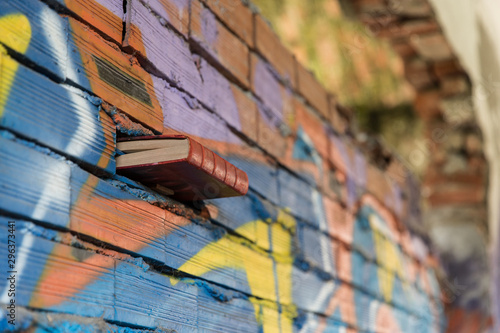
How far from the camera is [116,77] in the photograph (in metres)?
1.07

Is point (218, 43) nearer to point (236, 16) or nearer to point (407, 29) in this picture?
point (236, 16)

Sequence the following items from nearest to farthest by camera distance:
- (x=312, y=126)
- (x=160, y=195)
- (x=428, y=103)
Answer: (x=160, y=195) < (x=312, y=126) < (x=428, y=103)

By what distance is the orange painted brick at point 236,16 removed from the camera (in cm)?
149

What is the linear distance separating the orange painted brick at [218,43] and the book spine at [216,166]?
369mm

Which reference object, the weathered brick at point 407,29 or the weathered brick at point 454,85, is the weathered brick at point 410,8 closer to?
the weathered brick at point 407,29

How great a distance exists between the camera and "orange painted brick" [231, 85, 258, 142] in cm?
154

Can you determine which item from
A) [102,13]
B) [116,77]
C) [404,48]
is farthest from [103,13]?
[404,48]

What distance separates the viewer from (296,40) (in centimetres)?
364

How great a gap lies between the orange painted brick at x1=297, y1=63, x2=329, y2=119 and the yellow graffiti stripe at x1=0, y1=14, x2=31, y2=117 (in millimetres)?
1209

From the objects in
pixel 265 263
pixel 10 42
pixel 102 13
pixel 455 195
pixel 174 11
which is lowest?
pixel 265 263

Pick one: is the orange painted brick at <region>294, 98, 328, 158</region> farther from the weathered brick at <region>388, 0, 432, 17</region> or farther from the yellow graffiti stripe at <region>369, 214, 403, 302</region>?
the weathered brick at <region>388, 0, 432, 17</region>

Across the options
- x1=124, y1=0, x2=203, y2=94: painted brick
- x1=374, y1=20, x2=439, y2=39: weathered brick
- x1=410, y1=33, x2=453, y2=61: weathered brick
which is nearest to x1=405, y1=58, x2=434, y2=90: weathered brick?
x1=410, y1=33, x2=453, y2=61: weathered brick

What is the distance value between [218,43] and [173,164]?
0.52 meters

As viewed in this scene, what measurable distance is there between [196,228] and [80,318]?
39cm
